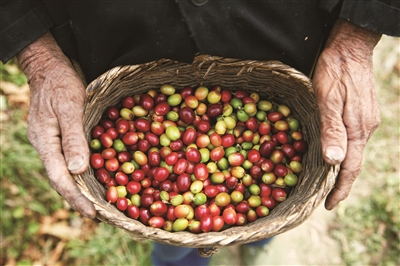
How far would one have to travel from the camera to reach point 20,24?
6.63 ft

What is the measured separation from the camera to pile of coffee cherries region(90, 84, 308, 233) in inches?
91.4

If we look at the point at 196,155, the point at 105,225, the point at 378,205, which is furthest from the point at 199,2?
the point at 378,205

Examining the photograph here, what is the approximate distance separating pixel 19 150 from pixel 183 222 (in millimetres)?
1860

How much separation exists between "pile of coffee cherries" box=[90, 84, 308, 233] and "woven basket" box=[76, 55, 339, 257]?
58 mm

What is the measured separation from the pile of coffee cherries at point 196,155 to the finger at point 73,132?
1.09 ft

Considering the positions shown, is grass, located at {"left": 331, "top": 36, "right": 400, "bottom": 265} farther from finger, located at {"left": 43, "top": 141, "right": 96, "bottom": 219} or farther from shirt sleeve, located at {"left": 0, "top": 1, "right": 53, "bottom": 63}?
shirt sleeve, located at {"left": 0, "top": 1, "right": 53, "bottom": 63}

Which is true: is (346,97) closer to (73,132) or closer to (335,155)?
(335,155)

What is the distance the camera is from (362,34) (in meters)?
Answer: 2.09

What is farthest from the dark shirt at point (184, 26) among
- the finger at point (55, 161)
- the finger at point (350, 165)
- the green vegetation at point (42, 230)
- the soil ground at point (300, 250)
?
the soil ground at point (300, 250)

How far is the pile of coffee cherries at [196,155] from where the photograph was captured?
7.61 ft

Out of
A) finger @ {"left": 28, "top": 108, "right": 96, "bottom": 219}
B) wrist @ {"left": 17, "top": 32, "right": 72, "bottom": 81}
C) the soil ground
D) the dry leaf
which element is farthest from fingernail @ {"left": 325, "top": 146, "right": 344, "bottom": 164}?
the dry leaf

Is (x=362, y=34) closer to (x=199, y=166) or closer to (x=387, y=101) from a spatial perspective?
(x=199, y=166)

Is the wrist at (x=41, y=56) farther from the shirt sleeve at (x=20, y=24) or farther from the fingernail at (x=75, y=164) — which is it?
the fingernail at (x=75, y=164)

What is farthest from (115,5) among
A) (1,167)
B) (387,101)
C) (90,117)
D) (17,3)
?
(387,101)
